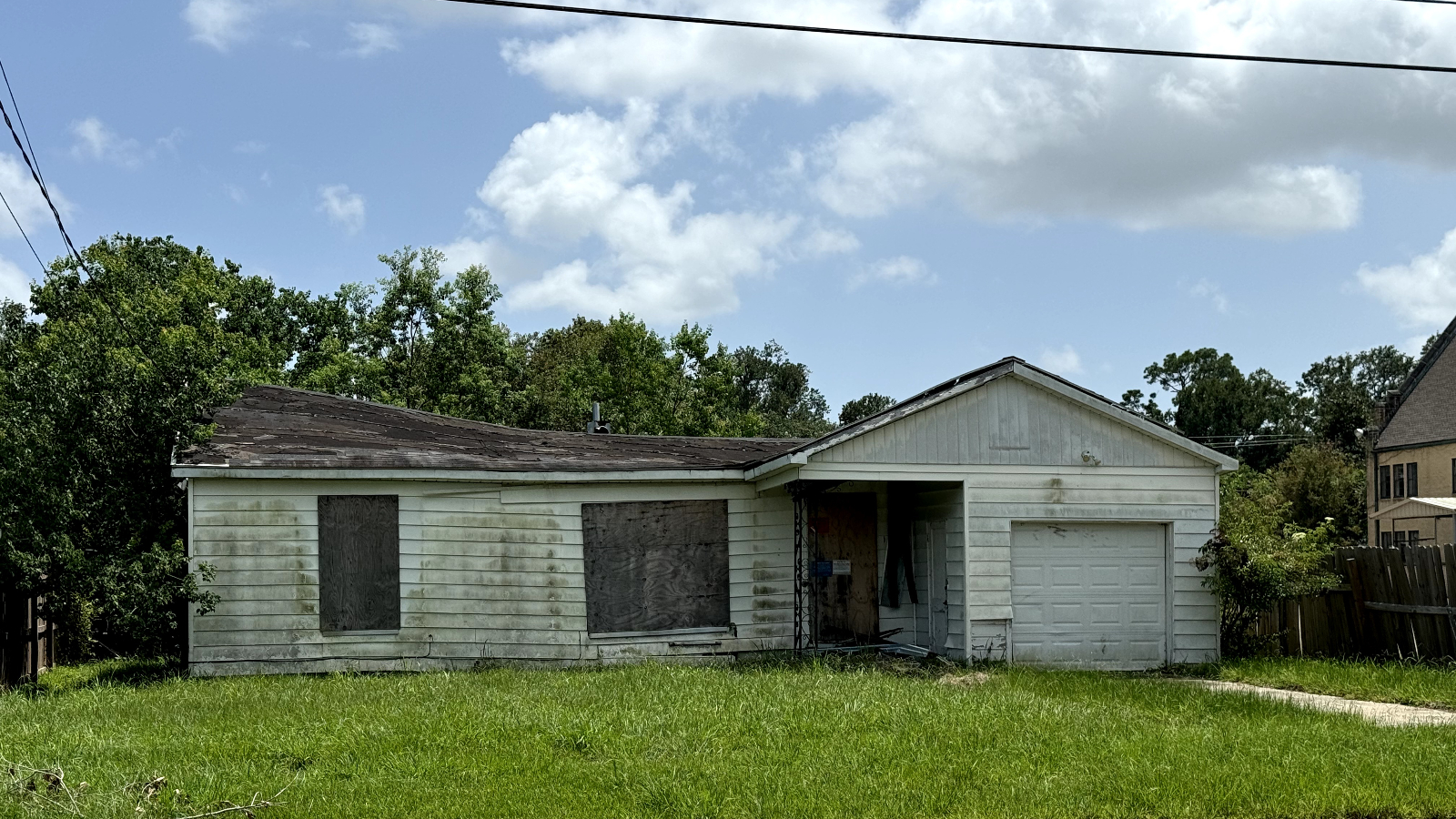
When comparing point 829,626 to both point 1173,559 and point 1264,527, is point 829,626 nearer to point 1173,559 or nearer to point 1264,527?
point 1173,559

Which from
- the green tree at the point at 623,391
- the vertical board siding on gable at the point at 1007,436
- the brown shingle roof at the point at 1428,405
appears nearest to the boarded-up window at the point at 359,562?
the vertical board siding on gable at the point at 1007,436

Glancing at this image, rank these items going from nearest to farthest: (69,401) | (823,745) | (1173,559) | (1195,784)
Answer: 1. (1195,784)
2. (823,745)
3. (69,401)
4. (1173,559)

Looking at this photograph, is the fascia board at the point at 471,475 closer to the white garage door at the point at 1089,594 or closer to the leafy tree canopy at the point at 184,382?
the leafy tree canopy at the point at 184,382

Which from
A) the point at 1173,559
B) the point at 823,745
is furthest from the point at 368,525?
the point at 1173,559

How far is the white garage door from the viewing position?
51.4 ft

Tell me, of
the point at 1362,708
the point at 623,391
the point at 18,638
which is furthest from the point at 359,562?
the point at 623,391

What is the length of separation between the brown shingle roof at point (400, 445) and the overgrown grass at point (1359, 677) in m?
6.28

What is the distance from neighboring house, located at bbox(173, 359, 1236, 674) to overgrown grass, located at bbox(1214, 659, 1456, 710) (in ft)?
3.35

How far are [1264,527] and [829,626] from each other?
568cm

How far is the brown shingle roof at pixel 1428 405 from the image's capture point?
42.7m

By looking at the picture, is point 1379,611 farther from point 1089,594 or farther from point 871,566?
point 871,566

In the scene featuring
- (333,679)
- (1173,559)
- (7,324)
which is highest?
(7,324)

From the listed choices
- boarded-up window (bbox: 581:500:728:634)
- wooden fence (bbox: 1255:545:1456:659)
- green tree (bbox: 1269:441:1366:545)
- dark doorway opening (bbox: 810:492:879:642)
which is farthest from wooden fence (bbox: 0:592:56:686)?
green tree (bbox: 1269:441:1366:545)

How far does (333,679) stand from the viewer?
1384 cm
